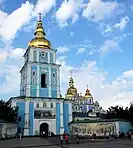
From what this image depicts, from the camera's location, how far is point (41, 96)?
5125 centimetres

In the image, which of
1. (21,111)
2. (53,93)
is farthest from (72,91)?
(21,111)

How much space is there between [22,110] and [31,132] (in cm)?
458

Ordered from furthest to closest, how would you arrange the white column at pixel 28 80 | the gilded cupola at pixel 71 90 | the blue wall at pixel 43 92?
the gilded cupola at pixel 71 90, the blue wall at pixel 43 92, the white column at pixel 28 80

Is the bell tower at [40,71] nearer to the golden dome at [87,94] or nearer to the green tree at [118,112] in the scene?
the green tree at [118,112]

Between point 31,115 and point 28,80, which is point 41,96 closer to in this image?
point 28,80

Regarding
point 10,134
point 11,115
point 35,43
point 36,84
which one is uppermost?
point 35,43

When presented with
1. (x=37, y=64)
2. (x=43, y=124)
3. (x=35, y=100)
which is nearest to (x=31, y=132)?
(x=43, y=124)

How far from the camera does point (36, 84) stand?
51.8m

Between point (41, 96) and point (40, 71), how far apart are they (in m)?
5.42

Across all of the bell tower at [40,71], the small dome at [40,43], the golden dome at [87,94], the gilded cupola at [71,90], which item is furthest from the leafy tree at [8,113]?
the golden dome at [87,94]

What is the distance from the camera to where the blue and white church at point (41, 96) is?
49.1m

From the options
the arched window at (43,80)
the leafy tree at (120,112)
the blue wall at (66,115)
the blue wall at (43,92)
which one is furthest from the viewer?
the arched window at (43,80)

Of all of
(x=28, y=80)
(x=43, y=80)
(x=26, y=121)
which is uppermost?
(x=43, y=80)

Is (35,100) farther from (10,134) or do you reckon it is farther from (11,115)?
(10,134)
